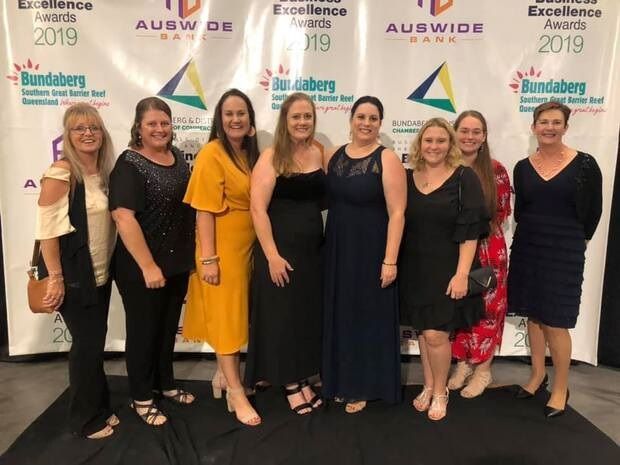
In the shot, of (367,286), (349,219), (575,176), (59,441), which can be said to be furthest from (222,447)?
(575,176)

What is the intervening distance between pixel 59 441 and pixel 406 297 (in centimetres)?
178

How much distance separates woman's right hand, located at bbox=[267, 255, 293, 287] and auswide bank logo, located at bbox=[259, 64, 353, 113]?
1151 millimetres

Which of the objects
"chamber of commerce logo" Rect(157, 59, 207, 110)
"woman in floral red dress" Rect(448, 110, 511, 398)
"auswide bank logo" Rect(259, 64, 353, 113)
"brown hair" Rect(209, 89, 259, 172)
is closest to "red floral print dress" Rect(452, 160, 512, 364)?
"woman in floral red dress" Rect(448, 110, 511, 398)

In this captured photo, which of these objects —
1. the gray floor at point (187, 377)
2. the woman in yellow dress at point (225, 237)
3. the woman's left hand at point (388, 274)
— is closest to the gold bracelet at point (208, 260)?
the woman in yellow dress at point (225, 237)

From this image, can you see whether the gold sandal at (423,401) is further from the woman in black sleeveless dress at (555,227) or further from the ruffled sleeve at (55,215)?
the ruffled sleeve at (55,215)

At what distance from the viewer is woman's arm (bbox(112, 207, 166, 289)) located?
1991 millimetres

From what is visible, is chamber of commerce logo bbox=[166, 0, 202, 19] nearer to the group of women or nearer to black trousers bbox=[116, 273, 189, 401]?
the group of women

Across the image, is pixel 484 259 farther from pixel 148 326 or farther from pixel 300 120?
pixel 148 326

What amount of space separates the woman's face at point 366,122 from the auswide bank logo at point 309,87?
769 millimetres

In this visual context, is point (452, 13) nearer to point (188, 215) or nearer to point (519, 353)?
point (188, 215)

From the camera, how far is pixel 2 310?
3271mm

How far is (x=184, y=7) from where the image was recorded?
2811 millimetres

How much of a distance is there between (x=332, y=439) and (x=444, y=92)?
→ 206 centimetres

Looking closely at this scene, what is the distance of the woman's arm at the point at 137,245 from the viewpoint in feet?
6.53
